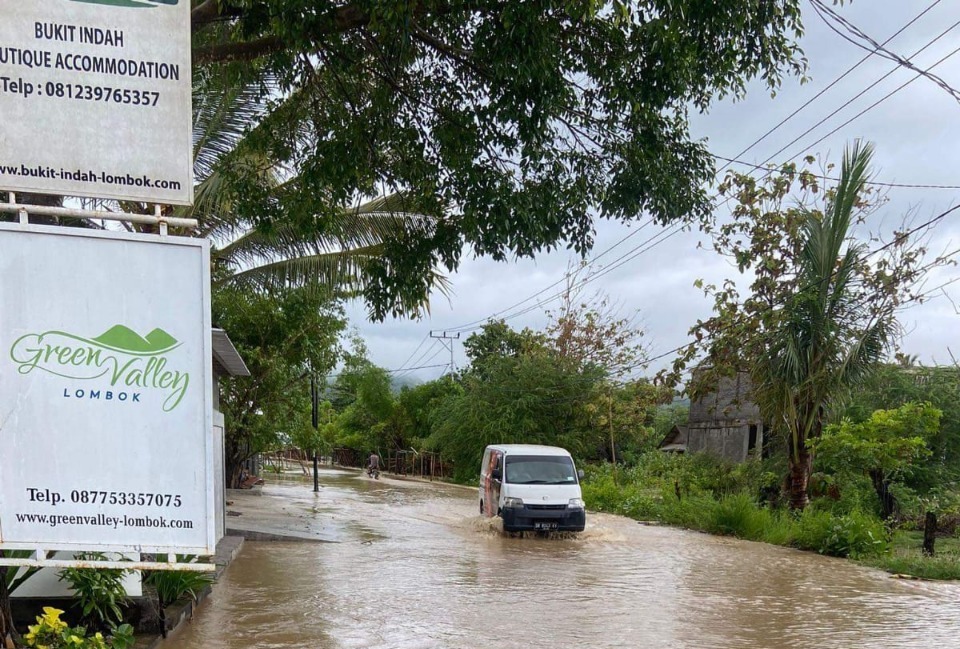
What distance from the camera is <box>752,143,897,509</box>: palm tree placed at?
1780 centimetres

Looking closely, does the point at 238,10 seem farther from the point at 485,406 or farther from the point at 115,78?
the point at 485,406

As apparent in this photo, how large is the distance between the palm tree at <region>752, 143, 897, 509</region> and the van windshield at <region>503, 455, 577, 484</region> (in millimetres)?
4542

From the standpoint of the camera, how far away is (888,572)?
1430 cm

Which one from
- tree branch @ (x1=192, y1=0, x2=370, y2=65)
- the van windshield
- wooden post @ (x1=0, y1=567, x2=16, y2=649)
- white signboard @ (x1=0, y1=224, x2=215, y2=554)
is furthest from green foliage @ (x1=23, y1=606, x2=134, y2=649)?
the van windshield

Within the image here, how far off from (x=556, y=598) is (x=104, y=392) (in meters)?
7.56

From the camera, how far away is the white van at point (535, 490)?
1753 cm

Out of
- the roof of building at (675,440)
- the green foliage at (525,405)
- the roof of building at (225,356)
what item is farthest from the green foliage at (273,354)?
the roof of building at (675,440)

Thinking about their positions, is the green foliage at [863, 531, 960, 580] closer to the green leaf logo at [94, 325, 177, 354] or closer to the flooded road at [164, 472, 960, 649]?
the flooded road at [164, 472, 960, 649]

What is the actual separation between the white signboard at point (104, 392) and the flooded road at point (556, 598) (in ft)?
10.9

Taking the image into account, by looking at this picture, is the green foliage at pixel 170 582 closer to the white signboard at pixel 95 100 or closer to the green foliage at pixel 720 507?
the white signboard at pixel 95 100

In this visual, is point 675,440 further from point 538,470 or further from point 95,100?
point 95,100

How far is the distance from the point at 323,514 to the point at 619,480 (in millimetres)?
11013

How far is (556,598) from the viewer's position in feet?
37.1

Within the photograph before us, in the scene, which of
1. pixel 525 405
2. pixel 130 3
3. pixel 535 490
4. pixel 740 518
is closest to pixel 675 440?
pixel 525 405
